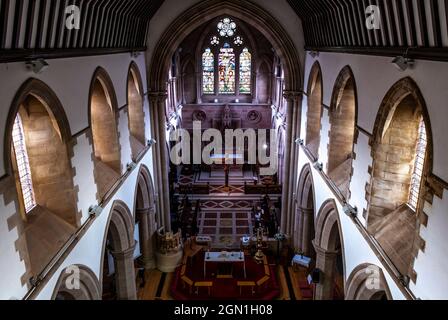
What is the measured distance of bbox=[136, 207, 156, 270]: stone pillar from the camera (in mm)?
13828

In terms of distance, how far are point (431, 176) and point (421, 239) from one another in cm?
87

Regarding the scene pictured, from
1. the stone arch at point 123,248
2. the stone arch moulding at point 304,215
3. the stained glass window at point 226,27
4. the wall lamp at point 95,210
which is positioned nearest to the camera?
the wall lamp at point 95,210

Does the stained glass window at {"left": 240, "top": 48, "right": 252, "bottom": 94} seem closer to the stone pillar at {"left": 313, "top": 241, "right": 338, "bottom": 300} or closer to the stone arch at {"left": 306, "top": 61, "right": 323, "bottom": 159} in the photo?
the stone arch at {"left": 306, "top": 61, "right": 323, "bottom": 159}

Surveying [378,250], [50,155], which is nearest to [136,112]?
[50,155]

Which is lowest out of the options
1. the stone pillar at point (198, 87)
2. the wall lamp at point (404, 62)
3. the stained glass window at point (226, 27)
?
the wall lamp at point (404, 62)

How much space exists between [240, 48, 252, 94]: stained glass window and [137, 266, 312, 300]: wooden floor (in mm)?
13143

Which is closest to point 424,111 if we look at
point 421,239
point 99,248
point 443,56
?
point 443,56

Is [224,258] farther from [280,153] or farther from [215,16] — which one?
[280,153]

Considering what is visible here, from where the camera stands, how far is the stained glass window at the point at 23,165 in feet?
22.5

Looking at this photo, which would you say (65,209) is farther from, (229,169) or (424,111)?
(229,169)

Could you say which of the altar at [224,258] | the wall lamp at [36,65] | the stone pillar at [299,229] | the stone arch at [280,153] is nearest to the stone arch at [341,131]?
the stone pillar at [299,229]

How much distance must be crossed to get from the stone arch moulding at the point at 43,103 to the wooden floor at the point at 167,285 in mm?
7055

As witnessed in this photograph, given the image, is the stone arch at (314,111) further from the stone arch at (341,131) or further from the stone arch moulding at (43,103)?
the stone arch moulding at (43,103)

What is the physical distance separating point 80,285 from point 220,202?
12945 mm
